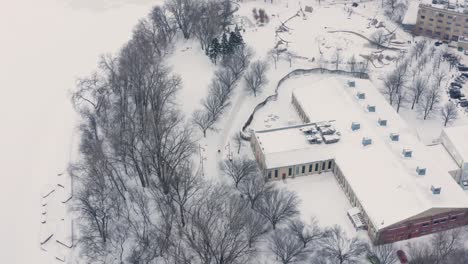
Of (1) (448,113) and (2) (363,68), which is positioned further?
(2) (363,68)

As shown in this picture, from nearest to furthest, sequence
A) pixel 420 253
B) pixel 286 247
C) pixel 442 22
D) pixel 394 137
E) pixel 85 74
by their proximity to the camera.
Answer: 1. pixel 420 253
2. pixel 286 247
3. pixel 394 137
4. pixel 85 74
5. pixel 442 22

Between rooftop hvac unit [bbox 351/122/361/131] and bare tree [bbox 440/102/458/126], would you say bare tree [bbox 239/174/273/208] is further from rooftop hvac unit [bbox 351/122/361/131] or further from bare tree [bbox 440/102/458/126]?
bare tree [bbox 440/102/458/126]

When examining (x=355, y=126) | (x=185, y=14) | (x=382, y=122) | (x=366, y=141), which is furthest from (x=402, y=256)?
(x=185, y=14)

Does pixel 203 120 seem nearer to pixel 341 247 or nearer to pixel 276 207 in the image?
pixel 276 207

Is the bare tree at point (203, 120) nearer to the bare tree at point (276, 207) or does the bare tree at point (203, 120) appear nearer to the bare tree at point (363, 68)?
the bare tree at point (276, 207)

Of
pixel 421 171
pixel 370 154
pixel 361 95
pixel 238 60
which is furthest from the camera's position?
pixel 238 60

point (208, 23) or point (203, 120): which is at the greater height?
point (208, 23)

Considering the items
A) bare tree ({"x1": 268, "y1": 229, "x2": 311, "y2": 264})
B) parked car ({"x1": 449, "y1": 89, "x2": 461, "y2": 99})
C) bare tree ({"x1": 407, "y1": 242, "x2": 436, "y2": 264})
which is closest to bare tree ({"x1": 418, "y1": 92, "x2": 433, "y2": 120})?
parked car ({"x1": 449, "y1": 89, "x2": 461, "y2": 99})
